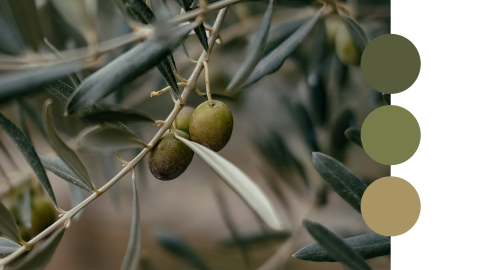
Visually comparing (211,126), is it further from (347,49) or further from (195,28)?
(347,49)

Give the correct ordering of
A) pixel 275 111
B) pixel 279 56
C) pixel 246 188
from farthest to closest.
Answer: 1. pixel 275 111
2. pixel 279 56
3. pixel 246 188

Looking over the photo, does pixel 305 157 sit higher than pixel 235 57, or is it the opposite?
pixel 235 57

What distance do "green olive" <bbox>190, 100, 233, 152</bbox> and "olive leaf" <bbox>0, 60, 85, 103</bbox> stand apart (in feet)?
0.47

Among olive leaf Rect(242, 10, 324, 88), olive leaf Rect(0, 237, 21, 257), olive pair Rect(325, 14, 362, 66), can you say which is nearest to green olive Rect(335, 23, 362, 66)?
olive pair Rect(325, 14, 362, 66)

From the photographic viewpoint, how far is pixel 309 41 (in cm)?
87

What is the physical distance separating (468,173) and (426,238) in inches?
3.3

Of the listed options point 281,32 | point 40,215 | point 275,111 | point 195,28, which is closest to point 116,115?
point 195,28

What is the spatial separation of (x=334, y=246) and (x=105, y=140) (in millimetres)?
254

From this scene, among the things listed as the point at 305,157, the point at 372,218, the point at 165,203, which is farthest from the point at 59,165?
the point at 165,203

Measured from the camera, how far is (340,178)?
38 centimetres

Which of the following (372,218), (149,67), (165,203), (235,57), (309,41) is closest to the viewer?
(149,67)

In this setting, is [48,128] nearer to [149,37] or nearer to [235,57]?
[149,37]

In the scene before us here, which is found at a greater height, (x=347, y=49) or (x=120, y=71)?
(x=347, y=49)

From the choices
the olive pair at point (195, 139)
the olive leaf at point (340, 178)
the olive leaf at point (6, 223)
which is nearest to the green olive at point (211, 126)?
the olive pair at point (195, 139)
